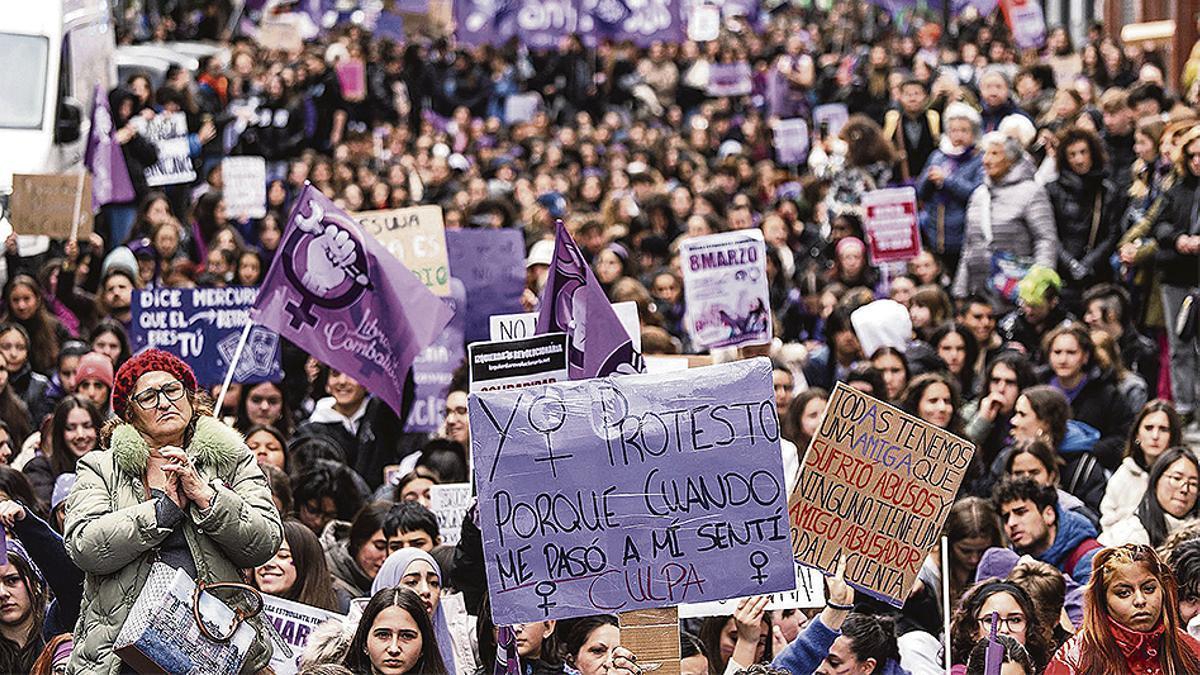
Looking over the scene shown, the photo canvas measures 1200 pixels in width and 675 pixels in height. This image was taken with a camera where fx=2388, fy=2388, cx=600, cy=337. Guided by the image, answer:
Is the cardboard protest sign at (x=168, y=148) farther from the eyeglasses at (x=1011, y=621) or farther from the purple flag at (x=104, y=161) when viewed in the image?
the eyeglasses at (x=1011, y=621)

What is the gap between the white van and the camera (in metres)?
16.7

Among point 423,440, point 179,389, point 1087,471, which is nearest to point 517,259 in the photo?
point 423,440

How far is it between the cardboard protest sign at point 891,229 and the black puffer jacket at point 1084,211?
91 cm

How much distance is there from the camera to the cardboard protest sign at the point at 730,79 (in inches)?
1051

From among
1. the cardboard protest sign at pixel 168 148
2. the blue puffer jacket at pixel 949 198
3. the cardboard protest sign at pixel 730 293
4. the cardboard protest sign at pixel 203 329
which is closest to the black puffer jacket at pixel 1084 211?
the blue puffer jacket at pixel 949 198

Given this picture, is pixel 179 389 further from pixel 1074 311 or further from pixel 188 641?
pixel 1074 311

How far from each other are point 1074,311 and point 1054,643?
270 inches

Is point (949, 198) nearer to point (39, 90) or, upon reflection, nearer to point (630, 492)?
point (39, 90)

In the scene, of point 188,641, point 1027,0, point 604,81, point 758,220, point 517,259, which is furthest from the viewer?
point 604,81

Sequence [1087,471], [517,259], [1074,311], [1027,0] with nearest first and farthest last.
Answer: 1. [1087,471]
2. [517,259]
3. [1074,311]
4. [1027,0]

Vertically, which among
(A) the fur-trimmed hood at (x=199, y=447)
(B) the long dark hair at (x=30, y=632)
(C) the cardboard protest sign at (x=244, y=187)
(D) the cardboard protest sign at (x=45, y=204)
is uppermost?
(D) the cardboard protest sign at (x=45, y=204)

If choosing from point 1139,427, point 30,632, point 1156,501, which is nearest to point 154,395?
point 30,632

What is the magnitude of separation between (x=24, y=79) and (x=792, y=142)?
8091 mm

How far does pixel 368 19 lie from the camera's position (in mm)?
34281
